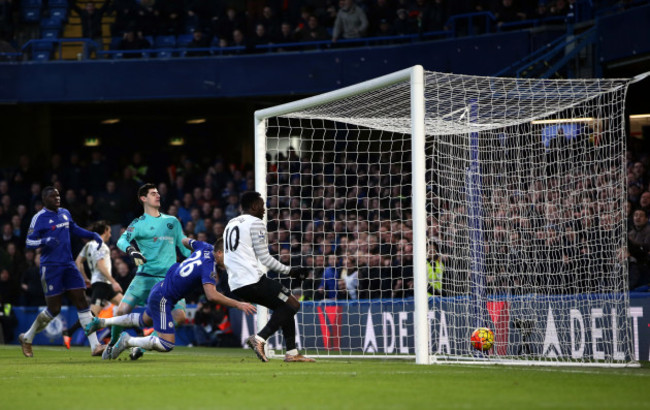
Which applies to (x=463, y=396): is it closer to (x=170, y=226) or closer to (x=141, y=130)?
(x=170, y=226)

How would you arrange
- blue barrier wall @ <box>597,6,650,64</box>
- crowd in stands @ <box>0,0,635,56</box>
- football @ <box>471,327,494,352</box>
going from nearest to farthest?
football @ <box>471,327,494,352</box> → blue barrier wall @ <box>597,6,650,64</box> → crowd in stands @ <box>0,0,635,56</box>

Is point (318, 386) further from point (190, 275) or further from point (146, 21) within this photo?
point (146, 21)

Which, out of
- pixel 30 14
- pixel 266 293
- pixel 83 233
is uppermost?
pixel 30 14

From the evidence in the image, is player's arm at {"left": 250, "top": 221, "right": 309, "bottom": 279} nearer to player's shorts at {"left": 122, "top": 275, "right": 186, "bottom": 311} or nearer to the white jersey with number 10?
the white jersey with number 10

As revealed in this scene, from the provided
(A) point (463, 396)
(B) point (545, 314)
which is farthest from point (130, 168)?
(A) point (463, 396)

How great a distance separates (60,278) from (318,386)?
605 cm

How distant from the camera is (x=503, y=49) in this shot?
2000cm

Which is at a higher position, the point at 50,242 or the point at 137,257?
the point at 50,242

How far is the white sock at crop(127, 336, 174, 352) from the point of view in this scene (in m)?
10.7

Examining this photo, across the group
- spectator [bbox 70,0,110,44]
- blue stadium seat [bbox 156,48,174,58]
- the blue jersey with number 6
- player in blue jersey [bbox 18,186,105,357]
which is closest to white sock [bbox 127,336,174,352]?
the blue jersey with number 6

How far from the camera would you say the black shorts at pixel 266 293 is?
1052cm

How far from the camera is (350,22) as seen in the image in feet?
74.3

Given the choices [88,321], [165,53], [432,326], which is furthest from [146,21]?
[432,326]

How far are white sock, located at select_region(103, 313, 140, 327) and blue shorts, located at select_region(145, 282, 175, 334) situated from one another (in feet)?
1.15
